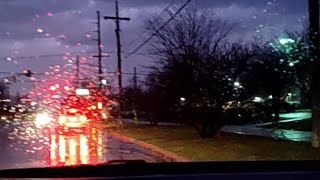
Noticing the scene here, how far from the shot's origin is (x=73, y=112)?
38.9m

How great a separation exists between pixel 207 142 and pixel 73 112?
17.7 metres

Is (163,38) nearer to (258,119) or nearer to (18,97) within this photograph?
(258,119)

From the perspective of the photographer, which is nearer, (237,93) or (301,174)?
(301,174)

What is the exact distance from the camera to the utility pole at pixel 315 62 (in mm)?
17641

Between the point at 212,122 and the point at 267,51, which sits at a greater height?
the point at 267,51

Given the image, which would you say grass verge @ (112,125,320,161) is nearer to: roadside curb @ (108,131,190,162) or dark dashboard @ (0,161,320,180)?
roadside curb @ (108,131,190,162)

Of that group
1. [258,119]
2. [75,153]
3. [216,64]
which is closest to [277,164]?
[75,153]

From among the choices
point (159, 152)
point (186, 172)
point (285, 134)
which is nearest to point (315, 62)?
point (159, 152)

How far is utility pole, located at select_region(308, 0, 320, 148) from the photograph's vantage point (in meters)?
17.6

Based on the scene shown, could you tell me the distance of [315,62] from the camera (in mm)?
18359

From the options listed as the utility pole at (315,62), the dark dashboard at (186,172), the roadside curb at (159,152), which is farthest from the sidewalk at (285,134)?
the dark dashboard at (186,172)

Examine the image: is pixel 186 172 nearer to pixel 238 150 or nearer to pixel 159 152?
pixel 238 150

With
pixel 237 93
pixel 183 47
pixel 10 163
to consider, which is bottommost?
pixel 10 163

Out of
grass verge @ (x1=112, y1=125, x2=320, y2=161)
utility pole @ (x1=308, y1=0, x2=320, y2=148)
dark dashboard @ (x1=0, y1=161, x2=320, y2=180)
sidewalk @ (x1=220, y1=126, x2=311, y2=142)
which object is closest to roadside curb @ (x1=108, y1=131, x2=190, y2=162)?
grass verge @ (x1=112, y1=125, x2=320, y2=161)
